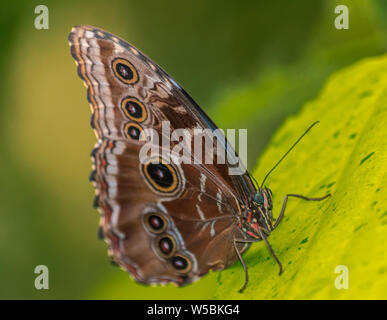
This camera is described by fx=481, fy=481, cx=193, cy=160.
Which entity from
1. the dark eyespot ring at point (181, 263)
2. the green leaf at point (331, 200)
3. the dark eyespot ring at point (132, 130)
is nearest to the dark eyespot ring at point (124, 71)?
the dark eyespot ring at point (132, 130)

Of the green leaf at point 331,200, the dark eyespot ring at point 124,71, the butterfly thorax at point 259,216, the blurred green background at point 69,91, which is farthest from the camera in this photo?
the blurred green background at point 69,91

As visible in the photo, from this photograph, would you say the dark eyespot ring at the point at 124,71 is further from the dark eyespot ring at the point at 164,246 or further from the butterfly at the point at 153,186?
the dark eyespot ring at the point at 164,246

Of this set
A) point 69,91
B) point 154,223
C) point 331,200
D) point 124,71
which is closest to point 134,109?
point 124,71

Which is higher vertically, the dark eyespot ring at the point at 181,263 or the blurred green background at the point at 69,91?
the blurred green background at the point at 69,91

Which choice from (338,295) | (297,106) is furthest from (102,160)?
(338,295)

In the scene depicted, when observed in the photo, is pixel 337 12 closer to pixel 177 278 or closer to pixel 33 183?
pixel 177 278

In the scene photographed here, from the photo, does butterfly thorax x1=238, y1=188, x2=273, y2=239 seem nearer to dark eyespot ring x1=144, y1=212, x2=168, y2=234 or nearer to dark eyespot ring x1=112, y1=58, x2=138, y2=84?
dark eyespot ring x1=144, y1=212, x2=168, y2=234

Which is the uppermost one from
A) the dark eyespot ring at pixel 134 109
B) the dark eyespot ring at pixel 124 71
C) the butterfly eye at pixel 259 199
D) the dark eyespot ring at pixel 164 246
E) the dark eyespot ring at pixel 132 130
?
the dark eyespot ring at pixel 124 71
